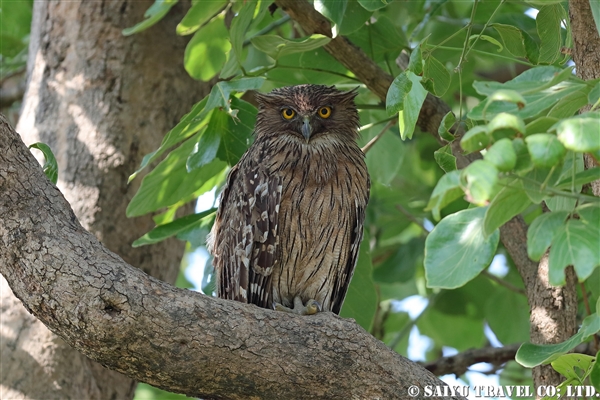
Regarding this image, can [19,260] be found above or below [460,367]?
below

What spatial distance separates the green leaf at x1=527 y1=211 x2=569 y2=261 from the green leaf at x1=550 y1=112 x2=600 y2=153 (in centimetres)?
22

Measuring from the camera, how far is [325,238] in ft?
12.4

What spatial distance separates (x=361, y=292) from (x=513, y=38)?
5.41 feet

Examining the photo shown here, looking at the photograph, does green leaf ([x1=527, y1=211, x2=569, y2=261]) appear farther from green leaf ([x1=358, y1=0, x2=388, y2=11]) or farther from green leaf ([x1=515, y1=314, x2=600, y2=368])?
green leaf ([x1=358, y1=0, x2=388, y2=11])

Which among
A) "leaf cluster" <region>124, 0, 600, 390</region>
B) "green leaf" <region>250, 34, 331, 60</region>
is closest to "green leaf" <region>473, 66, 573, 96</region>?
"leaf cluster" <region>124, 0, 600, 390</region>

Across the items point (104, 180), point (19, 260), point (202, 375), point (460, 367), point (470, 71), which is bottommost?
point (202, 375)

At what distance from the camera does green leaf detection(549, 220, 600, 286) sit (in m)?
1.55

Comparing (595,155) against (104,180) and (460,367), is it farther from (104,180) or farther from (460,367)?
(104,180)

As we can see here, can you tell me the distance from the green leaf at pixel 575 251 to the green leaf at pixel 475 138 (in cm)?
27

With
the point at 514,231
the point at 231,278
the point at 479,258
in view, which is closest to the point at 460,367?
the point at 514,231

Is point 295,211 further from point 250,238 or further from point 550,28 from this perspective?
point 550,28

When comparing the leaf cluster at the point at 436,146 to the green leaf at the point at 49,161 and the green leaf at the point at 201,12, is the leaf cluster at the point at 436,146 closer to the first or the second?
the green leaf at the point at 201,12

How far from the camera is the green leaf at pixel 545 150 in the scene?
151 cm

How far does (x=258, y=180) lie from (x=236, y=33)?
0.79m
